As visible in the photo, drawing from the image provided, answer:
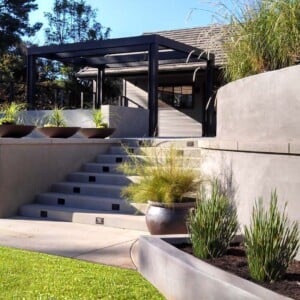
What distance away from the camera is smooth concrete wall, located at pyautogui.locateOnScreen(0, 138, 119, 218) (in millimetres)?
8414

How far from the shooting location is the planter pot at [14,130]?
8.75 meters

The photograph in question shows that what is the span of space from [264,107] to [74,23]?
30581mm

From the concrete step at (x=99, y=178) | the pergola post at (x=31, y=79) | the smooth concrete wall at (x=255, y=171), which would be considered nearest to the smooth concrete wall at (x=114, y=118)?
the concrete step at (x=99, y=178)

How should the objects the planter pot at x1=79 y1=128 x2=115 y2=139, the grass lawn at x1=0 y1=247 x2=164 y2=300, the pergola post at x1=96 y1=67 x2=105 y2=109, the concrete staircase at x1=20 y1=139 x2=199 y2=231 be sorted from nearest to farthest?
the grass lawn at x1=0 y1=247 x2=164 y2=300, the concrete staircase at x1=20 y1=139 x2=199 y2=231, the planter pot at x1=79 y1=128 x2=115 y2=139, the pergola post at x1=96 y1=67 x2=105 y2=109

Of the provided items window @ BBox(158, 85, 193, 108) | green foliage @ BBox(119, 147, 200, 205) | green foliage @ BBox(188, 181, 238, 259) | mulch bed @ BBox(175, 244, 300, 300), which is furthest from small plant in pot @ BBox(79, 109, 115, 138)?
window @ BBox(158, 85, 193, 108)

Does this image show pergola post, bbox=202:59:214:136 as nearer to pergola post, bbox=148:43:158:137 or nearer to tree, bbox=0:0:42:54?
pergola post, bbox=148:43:158:137

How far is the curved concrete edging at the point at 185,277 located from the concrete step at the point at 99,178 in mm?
3937

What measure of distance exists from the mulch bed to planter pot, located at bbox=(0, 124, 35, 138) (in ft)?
16.6

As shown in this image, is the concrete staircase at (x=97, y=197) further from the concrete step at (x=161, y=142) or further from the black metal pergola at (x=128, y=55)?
the black metal pergola at (x=128, y=55)

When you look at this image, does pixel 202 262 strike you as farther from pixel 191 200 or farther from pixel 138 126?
pixel 138 126

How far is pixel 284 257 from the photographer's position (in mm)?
3633

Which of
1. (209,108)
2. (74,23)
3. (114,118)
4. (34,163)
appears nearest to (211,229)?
(34,163)

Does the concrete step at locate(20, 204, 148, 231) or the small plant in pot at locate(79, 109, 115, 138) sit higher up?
the small plant in pot at locate(79, 109, 115, 138)

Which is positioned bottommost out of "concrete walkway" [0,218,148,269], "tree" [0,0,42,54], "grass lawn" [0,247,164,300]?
"concrete walkway" [0,218,148,269]
